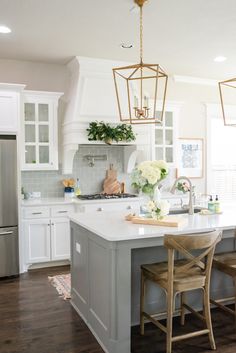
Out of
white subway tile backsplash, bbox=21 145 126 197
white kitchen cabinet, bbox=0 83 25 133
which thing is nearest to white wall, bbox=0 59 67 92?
white kitchen cabinet, bbox=0 83 25 133

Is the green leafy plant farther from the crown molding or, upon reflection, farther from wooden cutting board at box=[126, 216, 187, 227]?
wooden cutting board at box=[126, 216, 187, 227]

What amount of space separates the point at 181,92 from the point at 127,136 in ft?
5.75

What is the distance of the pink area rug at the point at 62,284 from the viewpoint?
155 inches

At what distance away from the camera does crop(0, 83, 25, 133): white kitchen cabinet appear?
15.0ft

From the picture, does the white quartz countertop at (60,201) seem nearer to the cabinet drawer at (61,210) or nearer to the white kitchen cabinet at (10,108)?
the cabinet drawer at (61,210)

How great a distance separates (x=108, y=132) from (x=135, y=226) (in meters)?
2.50

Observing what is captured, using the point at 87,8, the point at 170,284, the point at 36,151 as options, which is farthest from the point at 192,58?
the point at 170,284

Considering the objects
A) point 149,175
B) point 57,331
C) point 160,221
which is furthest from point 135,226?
point 57,331

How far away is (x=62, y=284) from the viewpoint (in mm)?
4262

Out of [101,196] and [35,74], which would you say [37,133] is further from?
[101,196]

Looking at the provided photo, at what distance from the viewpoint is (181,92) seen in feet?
20.9

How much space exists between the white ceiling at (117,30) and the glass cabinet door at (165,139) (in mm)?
968

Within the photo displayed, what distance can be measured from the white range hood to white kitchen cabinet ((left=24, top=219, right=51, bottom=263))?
1.06 metres

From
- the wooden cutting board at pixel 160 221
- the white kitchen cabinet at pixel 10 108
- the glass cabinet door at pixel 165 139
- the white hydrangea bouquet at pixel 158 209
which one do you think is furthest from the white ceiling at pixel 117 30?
the wooden cutting board at pixel 160 221
